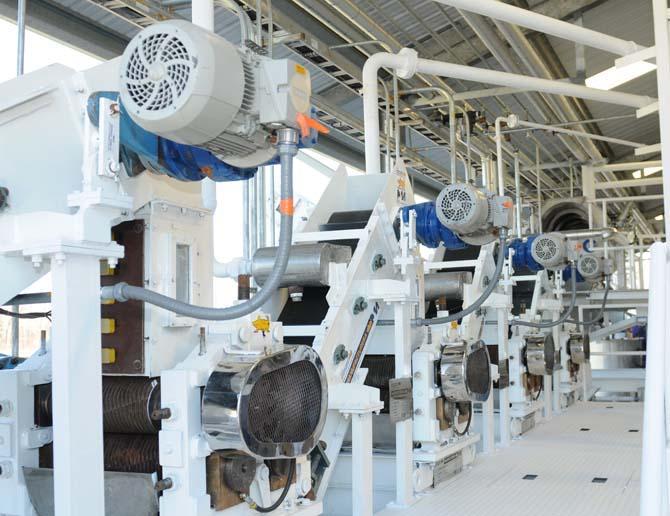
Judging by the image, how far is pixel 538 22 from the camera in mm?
5102

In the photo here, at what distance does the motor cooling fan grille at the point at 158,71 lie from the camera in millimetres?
1992

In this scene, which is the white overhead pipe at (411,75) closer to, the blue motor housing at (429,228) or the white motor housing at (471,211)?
the blue motor housing at (429,228)

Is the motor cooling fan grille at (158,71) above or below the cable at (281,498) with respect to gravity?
above

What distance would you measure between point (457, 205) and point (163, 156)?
2.77 meters

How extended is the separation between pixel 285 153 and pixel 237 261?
267cm

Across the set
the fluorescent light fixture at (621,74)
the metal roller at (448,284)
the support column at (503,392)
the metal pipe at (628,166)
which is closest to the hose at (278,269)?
the fluorescent light fixture at (621,74)

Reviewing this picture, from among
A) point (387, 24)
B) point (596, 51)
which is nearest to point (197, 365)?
point (387, 24)

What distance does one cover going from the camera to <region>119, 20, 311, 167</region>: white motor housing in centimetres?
198

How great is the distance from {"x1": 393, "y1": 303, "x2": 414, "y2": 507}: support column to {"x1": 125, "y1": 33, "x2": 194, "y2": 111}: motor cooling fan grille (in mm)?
2893

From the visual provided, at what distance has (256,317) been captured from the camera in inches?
115

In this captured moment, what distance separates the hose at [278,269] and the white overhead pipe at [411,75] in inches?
148

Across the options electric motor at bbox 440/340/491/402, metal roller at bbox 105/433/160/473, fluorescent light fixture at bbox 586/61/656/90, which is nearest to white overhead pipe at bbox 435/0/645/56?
fluorescent light fixture at bbox 586/61/656/90

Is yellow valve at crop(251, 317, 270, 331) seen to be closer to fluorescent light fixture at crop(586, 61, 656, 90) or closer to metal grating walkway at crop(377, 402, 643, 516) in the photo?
metal grating walkway at crop(377, 402, 643, 516)

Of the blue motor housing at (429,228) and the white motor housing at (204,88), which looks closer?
the white motor housing at (204,88)
